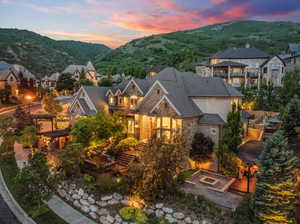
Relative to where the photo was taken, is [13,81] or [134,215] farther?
[13,81]

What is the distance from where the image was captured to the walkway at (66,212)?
42.2 ft

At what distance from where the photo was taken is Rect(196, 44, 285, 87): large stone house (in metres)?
45.3

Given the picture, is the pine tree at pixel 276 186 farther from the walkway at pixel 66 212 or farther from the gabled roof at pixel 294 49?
the gabled roof at pixel 294 49

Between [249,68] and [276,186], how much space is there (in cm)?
4615

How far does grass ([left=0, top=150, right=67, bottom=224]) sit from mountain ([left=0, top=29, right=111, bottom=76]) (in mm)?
85098

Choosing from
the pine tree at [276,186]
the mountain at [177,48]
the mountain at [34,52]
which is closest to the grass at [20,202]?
the pine tree at [276,186]

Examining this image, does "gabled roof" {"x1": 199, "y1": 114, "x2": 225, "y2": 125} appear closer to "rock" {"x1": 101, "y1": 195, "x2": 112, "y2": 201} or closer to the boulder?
the boulder

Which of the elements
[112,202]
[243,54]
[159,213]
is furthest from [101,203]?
[243,54]

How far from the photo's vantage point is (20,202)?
14.6 m

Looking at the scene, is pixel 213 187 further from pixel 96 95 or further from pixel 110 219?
pixel 96 95

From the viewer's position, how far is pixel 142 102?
24.0m

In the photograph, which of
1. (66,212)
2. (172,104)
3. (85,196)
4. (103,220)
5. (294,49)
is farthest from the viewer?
(294,49)

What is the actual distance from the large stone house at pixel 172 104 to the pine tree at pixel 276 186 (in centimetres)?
863

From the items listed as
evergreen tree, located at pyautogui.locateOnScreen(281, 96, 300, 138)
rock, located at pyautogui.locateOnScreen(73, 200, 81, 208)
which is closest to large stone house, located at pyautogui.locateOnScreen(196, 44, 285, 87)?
evergreen tree, located at pyautogui.locateOnScreen(281, 96, 300, 138)
